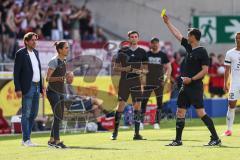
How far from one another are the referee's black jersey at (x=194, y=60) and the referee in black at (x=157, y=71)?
5.65 m

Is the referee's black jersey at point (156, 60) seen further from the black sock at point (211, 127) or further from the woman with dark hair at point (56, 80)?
the black sock at point (211, 127)

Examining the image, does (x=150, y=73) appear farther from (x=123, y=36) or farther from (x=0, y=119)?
(x=123, y=36)

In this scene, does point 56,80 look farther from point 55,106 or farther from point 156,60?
point 156,60

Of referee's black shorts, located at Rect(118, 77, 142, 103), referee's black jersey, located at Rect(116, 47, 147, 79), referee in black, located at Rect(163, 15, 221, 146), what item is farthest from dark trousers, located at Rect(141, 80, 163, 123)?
referee in black, located at Rect(163, 15, 221, 146)

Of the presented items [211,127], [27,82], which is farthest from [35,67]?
[211,127]

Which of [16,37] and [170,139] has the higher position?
[16,37]

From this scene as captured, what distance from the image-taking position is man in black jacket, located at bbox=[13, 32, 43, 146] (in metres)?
16.1

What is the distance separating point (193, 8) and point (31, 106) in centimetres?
1926

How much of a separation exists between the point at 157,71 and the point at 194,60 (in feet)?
23.0

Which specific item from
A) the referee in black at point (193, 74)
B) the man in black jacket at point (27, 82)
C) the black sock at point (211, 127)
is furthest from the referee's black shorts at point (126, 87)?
the black sock at point (211, 127)

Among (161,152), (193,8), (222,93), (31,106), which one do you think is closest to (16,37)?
(222,93)

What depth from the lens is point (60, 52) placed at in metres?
15.5

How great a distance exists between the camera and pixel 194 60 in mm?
14805

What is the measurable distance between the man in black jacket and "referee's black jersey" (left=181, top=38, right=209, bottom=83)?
3.16 meters
